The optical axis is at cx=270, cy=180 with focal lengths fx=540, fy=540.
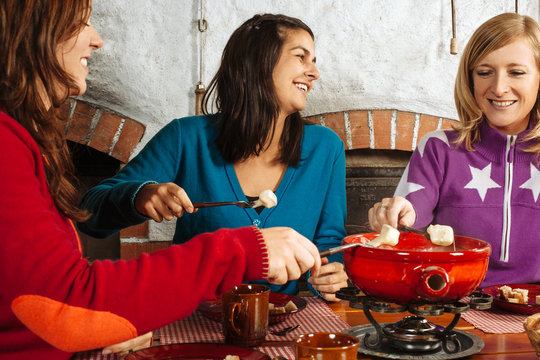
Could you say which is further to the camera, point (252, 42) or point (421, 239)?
point (252, 42)

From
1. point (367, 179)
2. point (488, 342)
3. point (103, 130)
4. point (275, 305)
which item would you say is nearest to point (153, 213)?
point (275, 305)

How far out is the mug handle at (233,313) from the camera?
873 mm

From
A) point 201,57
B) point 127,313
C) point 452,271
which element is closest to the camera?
point 127,313

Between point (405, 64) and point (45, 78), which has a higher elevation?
point (405, 64)

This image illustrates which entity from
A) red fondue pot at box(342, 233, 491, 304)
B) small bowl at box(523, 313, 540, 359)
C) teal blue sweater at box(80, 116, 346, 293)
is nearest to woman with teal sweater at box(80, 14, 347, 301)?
teal blue sweater at box(80, 116, 346, 293)

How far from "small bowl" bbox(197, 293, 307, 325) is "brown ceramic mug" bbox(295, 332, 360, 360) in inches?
10.6

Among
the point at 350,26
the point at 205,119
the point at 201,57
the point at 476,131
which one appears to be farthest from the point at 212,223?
the point at 350,26

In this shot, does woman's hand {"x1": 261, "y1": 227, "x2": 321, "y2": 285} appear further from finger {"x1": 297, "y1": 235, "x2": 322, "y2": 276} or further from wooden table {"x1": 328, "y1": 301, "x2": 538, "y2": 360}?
wooden table {"x1": 328, "y1": 301, "x2": 538, "y2": 360}

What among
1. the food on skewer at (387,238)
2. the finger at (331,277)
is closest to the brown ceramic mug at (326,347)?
the food on skewer at (387,238)

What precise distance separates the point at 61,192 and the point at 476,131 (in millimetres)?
1183

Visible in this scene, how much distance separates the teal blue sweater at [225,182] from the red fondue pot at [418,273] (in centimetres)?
61

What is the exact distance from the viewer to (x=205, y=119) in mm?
1675

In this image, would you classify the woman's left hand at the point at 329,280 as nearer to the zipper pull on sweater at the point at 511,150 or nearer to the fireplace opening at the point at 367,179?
the zipper pull on sweater at the point at 511,150

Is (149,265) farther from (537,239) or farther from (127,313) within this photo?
(537,239)
